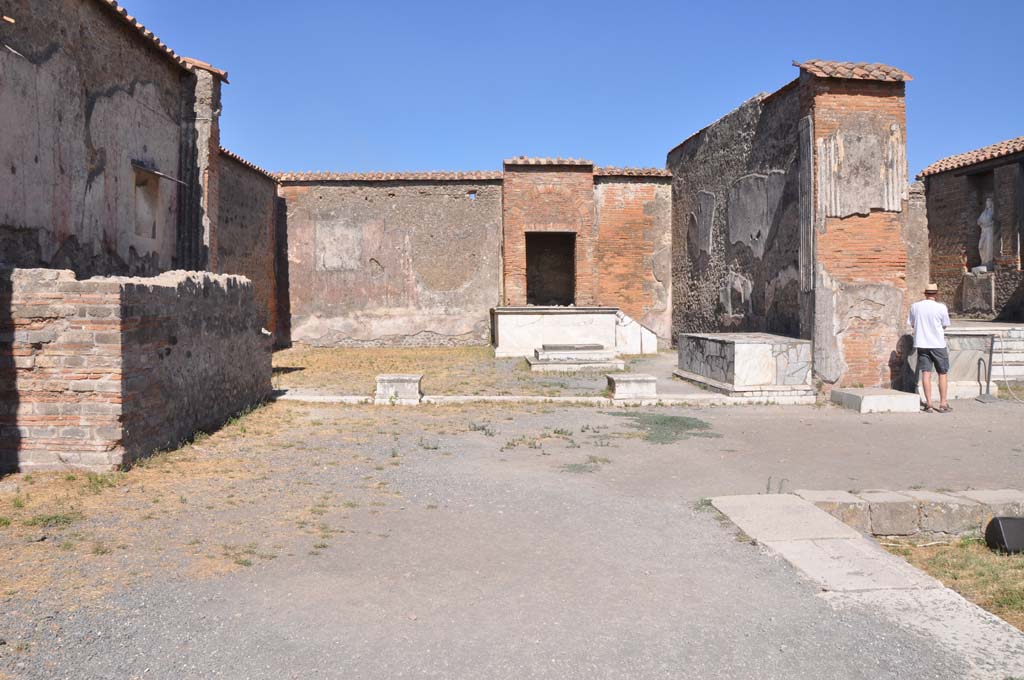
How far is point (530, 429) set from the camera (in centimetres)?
739

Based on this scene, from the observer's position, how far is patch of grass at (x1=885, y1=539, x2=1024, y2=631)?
3.52 metres

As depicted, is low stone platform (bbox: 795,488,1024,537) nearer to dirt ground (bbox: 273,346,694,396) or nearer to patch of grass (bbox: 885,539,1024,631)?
patch of grass (bbox: 885,539,1024,631)

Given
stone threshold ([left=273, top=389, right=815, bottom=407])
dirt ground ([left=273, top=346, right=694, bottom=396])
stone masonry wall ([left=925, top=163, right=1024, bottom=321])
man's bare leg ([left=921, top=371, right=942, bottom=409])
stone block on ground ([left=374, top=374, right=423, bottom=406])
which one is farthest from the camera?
stone masonry wall ([left=925, top=163, right=1024, bottom=321])

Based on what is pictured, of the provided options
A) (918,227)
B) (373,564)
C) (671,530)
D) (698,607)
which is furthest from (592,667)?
(918,227)

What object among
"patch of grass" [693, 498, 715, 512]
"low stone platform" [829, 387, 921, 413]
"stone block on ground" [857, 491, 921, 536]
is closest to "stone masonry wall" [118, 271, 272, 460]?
"patch of grass" [693, 498, 715, 512]

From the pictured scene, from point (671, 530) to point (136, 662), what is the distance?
268cm

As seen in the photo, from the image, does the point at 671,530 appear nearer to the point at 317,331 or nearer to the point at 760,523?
the point at 760,523

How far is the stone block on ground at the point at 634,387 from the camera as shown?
30.0ft

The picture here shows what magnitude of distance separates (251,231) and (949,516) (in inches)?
565

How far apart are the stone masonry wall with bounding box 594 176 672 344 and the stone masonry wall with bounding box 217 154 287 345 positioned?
295 inches

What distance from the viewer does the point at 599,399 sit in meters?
9.22

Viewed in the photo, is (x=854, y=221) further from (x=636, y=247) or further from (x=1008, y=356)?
(x=636, y=247)

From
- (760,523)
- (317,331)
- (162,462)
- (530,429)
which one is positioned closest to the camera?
(760,523)

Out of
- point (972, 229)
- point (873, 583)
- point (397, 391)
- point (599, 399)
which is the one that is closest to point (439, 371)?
point (397, 391)
